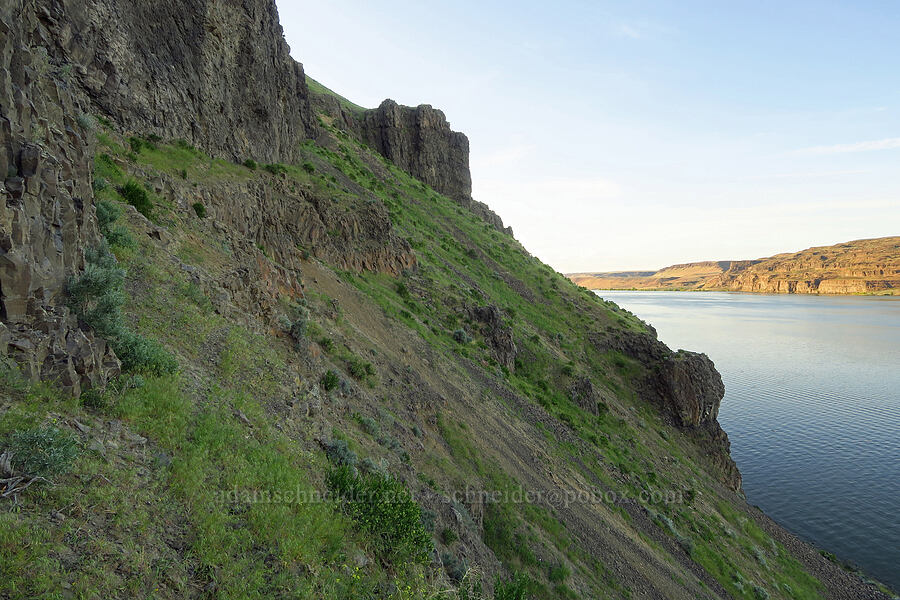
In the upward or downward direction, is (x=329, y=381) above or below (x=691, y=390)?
above

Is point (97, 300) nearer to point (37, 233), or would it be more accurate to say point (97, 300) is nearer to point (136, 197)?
point (37, 233)

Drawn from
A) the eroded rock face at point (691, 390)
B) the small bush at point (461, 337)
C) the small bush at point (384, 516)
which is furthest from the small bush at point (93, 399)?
the eroded rock face at point (691, 390)

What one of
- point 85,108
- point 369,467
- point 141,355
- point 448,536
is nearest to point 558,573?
point 448,536

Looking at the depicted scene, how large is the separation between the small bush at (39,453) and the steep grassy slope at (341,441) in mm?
189

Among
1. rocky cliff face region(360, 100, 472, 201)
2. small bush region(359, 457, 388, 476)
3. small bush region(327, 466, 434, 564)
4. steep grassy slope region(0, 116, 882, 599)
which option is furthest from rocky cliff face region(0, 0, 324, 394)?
rocky cliff face region(360, 100, 472, 201)

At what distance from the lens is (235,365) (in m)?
11.7

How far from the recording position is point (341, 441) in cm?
1221

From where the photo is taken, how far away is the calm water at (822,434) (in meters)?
34.4

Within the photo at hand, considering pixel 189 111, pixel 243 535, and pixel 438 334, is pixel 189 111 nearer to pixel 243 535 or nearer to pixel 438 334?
pixel 438 334

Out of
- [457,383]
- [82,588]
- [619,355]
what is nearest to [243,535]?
[82,588]

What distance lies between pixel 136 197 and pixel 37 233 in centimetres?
924

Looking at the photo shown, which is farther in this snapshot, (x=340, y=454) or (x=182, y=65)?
(x=182, y=65)

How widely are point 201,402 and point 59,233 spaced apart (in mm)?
4463

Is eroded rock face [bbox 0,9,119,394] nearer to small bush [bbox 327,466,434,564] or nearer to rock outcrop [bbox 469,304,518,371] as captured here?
small bush [bbox 327,466,434,564]
